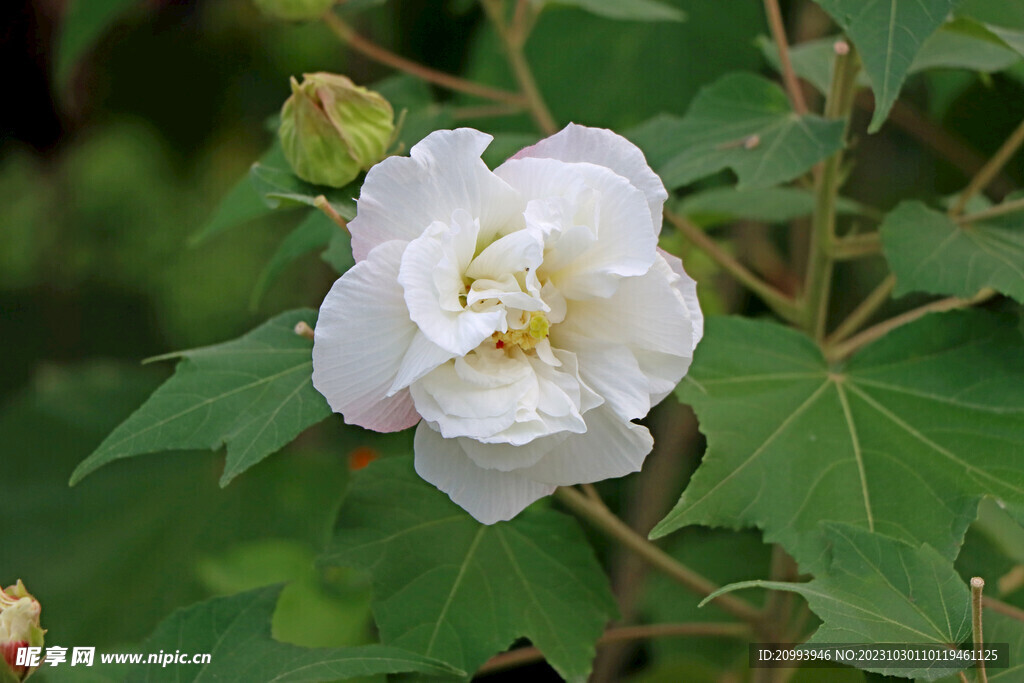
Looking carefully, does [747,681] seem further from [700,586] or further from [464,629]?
[464,629]

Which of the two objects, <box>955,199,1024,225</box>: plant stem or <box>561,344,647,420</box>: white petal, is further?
<box>955,199,1024,225</box>: plant stem

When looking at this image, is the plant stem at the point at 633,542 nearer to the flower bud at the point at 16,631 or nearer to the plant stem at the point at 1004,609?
the plant stem at the point at 1004,609

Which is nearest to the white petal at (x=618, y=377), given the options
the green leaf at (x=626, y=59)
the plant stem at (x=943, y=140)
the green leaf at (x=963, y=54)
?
the green leaf at (x=963, y=54)

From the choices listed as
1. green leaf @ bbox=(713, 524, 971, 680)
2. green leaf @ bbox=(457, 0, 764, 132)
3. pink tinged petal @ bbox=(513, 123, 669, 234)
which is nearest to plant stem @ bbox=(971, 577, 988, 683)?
green leaf @ bbox=(713, 524, 971, 680)

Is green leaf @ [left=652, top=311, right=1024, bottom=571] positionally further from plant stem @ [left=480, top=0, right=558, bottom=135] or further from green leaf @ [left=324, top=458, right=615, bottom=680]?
plant stem @ [left=480, top=0, right=558, bottom=135]

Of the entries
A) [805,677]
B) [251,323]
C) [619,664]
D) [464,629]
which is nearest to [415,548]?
[464,629]

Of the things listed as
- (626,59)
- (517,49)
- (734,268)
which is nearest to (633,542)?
(734,268)
